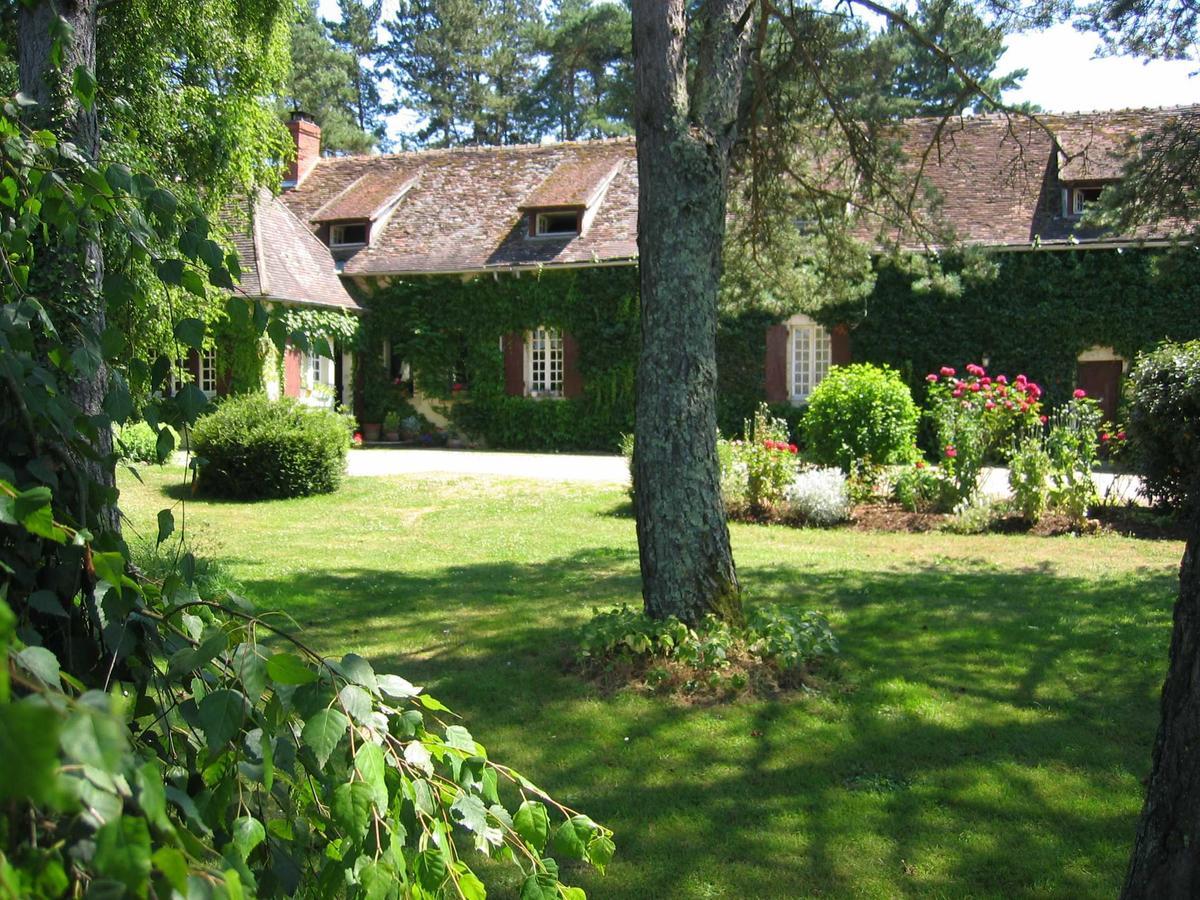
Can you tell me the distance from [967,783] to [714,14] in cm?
477

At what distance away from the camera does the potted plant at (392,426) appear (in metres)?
24.9

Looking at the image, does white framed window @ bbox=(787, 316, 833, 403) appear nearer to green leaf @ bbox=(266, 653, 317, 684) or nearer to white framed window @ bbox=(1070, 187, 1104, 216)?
white framed window @ bbox=(1070, 187, 1104, 216)

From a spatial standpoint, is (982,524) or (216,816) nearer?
(216,816)

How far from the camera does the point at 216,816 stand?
1425 mm

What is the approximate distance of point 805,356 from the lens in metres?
22.3

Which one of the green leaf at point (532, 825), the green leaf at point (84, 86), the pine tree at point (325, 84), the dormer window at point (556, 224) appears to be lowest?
the green leaf at point (532, 825)

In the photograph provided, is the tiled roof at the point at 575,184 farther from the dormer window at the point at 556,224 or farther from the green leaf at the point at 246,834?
the green leaf at the point at 246,834

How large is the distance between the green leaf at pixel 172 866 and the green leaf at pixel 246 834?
14.1 inches

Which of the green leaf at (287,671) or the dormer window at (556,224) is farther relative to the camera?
the dormer window at (556,224)

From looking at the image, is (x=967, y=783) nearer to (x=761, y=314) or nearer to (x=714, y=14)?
(x=714, y=14)

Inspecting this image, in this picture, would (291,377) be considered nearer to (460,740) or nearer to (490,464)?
(490,464)

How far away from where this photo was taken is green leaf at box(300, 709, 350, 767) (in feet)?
4.36

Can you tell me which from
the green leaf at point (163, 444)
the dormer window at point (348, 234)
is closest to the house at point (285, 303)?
the dormer window at point (348, 234)

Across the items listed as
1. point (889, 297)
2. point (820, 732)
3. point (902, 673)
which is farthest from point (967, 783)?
point (889, 297)
